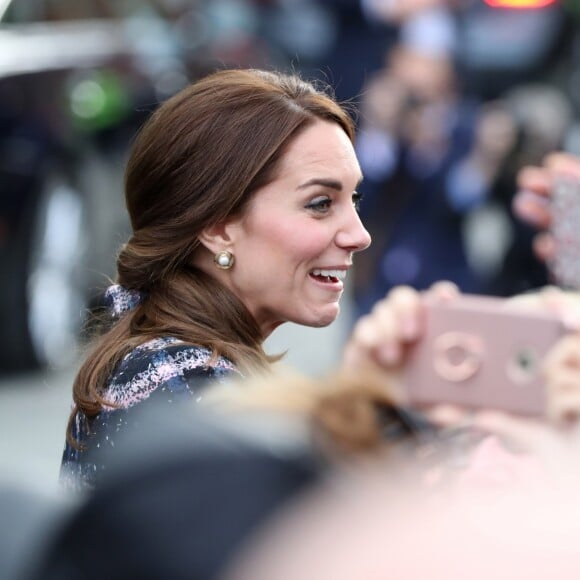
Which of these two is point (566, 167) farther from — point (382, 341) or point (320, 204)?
point (382, 341)

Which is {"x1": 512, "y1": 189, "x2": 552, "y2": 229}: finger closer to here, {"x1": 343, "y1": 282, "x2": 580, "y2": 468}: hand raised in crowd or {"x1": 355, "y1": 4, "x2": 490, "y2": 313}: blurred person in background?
{"x1": 343, "y1": 282, "x2": 580, "y2": 468}: hand raised in crowd

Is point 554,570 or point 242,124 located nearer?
point 554,570

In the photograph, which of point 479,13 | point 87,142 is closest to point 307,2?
point 479,13

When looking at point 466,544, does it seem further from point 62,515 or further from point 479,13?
point 479,13

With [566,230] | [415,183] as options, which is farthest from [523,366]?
[415,183]

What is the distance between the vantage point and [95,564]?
0.96 meters

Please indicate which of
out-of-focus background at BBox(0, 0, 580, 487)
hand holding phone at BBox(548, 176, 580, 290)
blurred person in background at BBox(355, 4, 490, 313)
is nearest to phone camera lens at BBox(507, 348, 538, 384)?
hand holding phone at BBox(548, 176, 580, 290)

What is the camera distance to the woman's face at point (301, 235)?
259cm

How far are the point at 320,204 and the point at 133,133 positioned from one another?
498 centimetres

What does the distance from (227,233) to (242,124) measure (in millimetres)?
194

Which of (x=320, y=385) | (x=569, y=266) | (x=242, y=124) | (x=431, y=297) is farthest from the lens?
(x=569, y=266)

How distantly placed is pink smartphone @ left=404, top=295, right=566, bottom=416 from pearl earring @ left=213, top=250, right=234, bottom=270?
1.90 feet

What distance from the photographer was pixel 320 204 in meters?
2.64

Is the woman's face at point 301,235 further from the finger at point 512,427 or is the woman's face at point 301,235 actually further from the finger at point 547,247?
the finger at point 512,427
